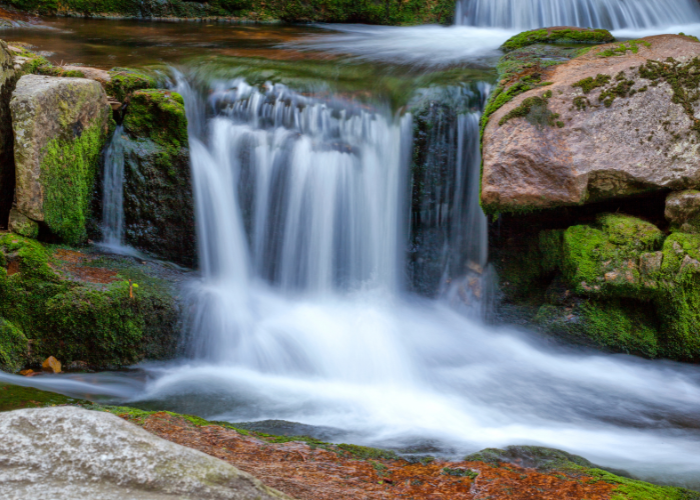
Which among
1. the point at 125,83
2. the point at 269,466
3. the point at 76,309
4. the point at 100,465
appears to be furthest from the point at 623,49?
the point at 100,465

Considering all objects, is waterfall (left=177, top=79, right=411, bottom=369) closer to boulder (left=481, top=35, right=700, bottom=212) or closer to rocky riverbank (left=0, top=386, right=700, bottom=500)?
boulder (left=481, top=35, right=700, bottom=212)

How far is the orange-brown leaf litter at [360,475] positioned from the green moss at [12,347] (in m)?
1.71

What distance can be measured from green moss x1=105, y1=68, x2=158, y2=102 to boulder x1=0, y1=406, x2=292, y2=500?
457 centimetres

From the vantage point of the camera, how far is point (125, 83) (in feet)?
18.7

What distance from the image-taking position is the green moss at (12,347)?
4.24 meters

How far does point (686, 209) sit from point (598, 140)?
1.01m

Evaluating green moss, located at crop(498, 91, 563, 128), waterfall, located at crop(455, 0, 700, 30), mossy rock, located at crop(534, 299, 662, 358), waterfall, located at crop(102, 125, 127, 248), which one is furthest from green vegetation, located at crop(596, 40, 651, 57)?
waterfall, located at crop(102, 125, 127, 248)

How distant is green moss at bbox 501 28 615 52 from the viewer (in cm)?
773

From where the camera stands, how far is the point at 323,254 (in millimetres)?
6176

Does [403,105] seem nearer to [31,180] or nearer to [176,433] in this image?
[31,180]

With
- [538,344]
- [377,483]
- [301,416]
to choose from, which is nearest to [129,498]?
[377,483]

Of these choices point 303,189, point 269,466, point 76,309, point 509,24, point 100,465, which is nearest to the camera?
point 100,465

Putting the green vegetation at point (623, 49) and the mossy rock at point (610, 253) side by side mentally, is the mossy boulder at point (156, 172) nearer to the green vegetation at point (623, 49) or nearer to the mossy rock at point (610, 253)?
the mossy rock at point (610, 253)

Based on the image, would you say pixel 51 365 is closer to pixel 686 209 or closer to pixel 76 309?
pixel 76 309
